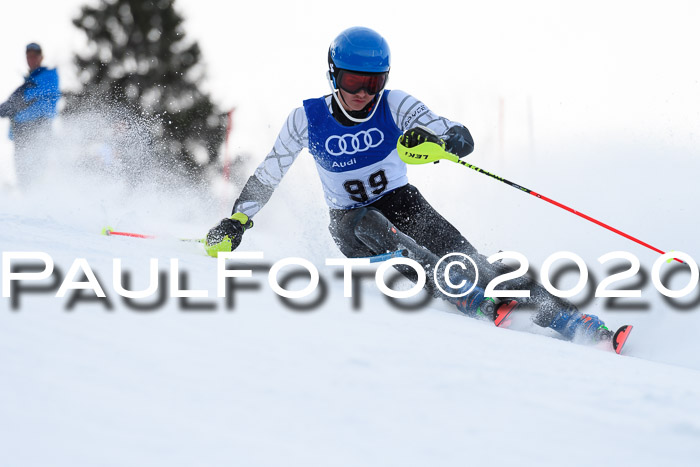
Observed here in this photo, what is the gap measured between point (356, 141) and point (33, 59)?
152 inches

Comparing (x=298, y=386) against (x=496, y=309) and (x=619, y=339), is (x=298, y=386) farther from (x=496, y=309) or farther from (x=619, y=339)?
(x=619, y=339)

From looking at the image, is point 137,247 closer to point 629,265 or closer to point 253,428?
point 253,428

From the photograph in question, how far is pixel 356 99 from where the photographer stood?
10.6ft

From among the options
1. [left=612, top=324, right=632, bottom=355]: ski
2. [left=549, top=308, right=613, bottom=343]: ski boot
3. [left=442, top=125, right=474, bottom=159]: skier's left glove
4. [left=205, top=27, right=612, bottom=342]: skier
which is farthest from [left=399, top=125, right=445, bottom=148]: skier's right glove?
[left=612, top=324, right=632, bottom=355]: ski

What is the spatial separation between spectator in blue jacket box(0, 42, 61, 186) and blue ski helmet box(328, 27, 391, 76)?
3.67m

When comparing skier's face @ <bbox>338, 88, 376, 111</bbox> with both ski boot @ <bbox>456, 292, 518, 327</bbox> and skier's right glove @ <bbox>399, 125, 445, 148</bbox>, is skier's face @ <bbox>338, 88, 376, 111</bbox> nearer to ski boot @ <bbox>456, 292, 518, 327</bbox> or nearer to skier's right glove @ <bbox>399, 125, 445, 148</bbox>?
skier's right glove @ <bbox>399, 125, 445, 148</bbox>

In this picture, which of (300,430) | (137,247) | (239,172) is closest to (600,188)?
(137,247)

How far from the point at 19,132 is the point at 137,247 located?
341 centimetres

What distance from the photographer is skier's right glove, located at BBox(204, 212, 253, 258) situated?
354 cm

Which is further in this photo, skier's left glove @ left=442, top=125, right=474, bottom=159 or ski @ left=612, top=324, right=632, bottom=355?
skier's left glove @ left=442, top=125, right=474, bottom=159

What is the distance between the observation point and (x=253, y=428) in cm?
114

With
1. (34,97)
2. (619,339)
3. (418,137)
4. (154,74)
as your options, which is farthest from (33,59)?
(154,74)

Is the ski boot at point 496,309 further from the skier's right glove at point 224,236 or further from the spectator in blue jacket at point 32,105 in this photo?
the spectator in blue jacket at point 32,105

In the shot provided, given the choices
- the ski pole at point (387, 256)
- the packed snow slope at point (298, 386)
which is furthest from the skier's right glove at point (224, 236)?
the ski pole at point (387, 256)
